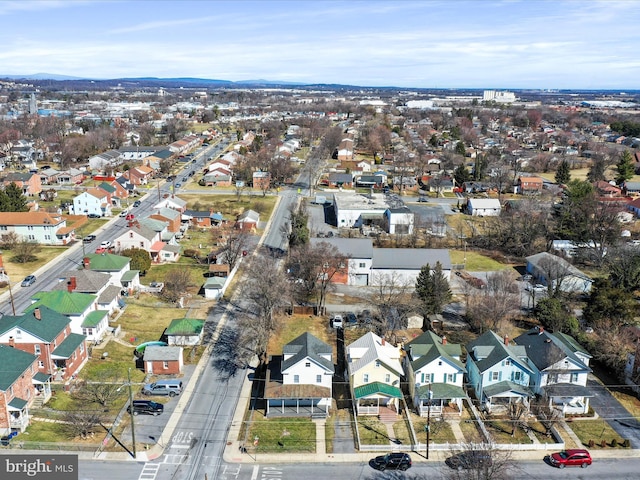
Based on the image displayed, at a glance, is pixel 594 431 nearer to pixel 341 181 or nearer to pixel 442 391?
pixel 442 391

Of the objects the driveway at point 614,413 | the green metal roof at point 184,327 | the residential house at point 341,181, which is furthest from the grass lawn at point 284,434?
the residential house at point 341,181

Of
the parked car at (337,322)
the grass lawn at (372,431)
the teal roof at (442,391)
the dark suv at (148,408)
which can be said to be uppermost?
the teal roof at (442,391)

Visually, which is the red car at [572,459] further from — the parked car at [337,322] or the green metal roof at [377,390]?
the parked car at [337,322]

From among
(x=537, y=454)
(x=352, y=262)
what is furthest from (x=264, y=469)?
(x=352, y=262)

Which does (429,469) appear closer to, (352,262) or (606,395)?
(606,395)

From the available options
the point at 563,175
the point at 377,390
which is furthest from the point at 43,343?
the point at 563,175
